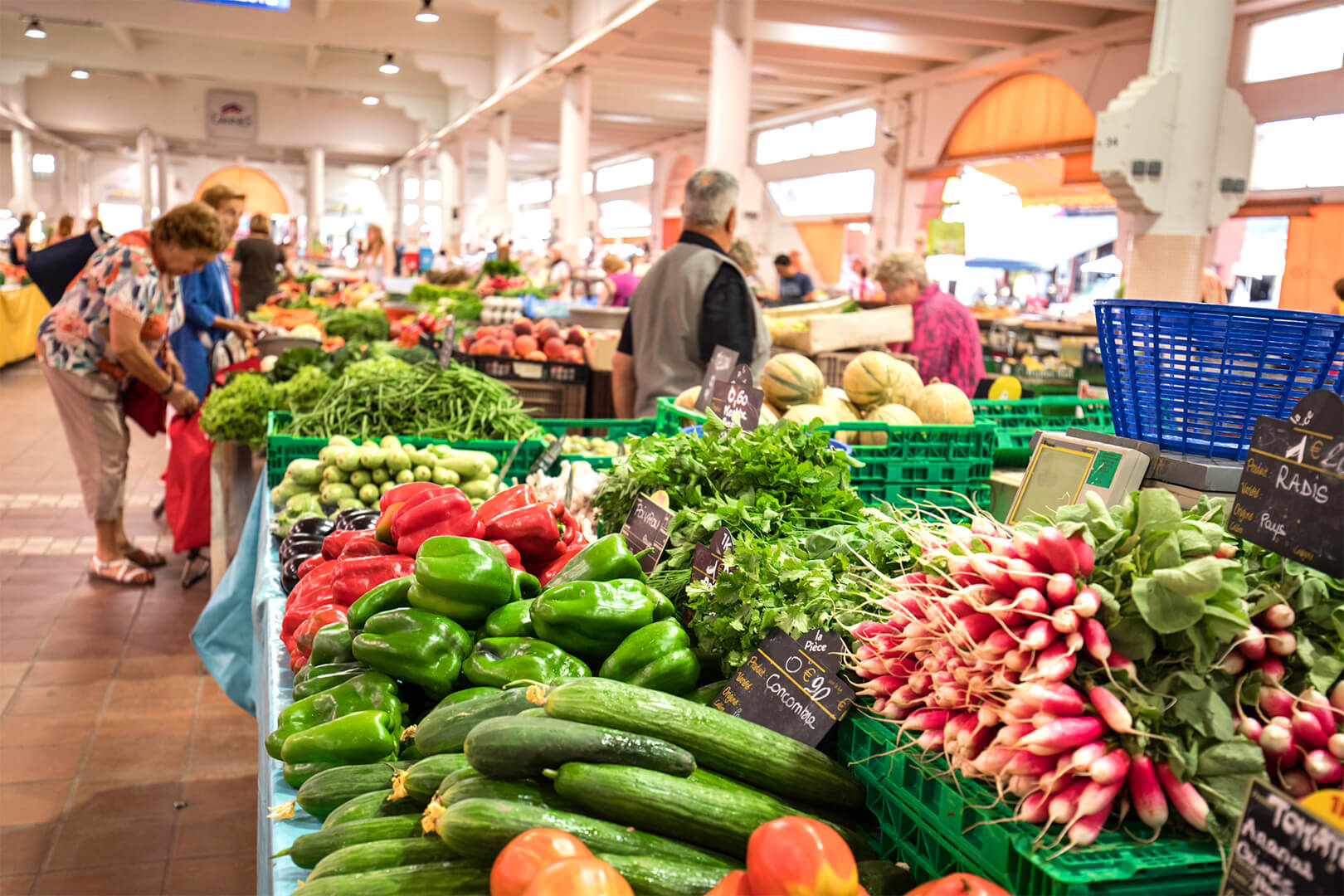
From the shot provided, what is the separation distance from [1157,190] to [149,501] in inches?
283

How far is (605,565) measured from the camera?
1.95 m

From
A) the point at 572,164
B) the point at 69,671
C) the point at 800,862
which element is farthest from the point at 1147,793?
the point at 572,164

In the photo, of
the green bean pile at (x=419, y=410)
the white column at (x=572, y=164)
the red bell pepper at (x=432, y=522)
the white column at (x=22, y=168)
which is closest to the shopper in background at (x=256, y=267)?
the white column at (x=572, y=164)

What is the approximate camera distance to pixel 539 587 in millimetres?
2105

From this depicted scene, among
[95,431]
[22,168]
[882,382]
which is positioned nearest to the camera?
[882,382]

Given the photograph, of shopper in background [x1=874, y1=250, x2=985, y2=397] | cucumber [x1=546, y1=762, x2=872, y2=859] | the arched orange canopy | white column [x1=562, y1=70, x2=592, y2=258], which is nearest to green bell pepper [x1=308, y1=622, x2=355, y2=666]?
cucumber [x1=546, y1=762, x2=872, y2=859]

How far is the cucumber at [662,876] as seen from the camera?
1280 millimetres

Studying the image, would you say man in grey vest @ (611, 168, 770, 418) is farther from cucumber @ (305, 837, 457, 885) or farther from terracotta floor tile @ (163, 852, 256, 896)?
cucumber @ (305, 837, 457, 885)

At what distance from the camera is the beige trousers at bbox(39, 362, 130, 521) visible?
521 centimetres

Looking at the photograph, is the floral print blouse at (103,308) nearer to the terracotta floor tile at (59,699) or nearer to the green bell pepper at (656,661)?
the terracotta floor tile at (59,699)

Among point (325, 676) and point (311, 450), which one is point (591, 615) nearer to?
point (325, 676)

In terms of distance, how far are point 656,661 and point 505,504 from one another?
0.80 meters

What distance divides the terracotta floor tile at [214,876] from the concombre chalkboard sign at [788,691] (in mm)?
2031

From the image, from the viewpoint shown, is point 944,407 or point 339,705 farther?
point 944,407
